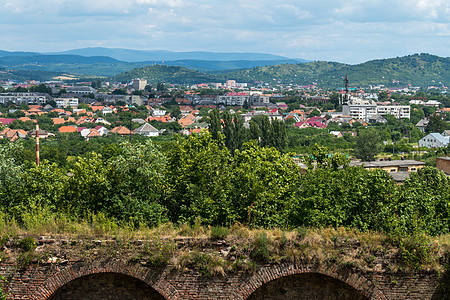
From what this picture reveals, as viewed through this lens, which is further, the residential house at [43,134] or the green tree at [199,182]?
the residential house at [43,134]

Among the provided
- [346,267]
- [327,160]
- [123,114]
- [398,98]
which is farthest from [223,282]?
[398,98]

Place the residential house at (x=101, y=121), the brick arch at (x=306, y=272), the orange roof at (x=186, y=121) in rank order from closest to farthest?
1. the brick arch at (x=306, y=272)
2. the orange roof at (x=186, y=121)
3. the residential house at (x=101, y=121)

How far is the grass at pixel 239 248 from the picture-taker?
8.88 meters

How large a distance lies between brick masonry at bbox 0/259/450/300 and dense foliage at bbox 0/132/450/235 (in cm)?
108

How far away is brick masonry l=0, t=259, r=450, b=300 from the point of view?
29.1 ft

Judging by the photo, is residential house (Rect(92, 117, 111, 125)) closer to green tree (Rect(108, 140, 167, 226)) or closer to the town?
the town

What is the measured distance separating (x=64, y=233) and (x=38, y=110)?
102m

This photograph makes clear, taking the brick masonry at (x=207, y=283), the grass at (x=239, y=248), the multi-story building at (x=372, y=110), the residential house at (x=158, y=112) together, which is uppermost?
the grass at (x=239, y=248)

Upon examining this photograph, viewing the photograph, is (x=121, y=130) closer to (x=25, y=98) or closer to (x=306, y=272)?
(x=25, y=98)

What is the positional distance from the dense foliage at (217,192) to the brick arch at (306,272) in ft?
4.29

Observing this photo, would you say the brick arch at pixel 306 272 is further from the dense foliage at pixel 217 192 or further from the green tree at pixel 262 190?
the green tree at pixel 262 190

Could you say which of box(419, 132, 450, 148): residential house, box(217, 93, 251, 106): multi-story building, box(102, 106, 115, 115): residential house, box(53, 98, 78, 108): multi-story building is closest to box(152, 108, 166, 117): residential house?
box(102, 106, 115, 115): residential house

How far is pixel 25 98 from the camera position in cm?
12494

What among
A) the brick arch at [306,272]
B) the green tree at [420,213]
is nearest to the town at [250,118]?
the brick arch at [306,272]
